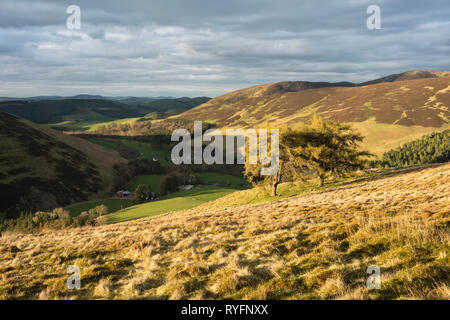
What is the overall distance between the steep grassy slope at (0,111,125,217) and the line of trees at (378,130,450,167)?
144 meters

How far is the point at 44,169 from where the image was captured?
108250 millimetres

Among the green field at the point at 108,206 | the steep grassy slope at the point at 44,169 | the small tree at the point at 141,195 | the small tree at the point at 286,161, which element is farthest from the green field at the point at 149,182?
the small tree at the point at 286,161

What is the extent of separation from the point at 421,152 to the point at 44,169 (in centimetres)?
18035

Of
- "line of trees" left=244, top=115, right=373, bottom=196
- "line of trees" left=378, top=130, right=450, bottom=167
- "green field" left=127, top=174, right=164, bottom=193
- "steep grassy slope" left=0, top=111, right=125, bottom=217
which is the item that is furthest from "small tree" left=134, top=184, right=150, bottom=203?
"line of trees" left=378, top=130, right=450, bottom=167

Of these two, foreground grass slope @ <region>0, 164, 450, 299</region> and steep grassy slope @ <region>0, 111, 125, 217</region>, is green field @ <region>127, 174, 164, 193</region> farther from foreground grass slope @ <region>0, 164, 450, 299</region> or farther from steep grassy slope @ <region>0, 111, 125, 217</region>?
foreground grass slope @ <region>0, 164, 450, 299</region>

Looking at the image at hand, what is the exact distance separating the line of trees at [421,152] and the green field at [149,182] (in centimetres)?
→ 11284

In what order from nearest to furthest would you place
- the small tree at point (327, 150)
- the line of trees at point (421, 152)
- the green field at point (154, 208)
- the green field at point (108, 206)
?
the small tree at point (327, 150), the green field at point (154, 208), the green field at point (108, 206), the line of trees at point (421, 152)

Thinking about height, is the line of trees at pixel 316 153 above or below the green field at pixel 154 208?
above

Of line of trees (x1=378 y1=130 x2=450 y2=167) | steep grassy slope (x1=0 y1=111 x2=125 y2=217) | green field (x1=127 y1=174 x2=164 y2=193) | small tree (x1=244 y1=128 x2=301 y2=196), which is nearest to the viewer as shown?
small tree (x1=244 y1=128 x2=301 y2=196)

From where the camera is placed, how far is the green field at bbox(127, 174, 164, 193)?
4573 inches

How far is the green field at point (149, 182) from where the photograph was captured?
116 m

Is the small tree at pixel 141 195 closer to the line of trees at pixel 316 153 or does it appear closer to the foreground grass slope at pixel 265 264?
the line of trees at pixel 316 153
